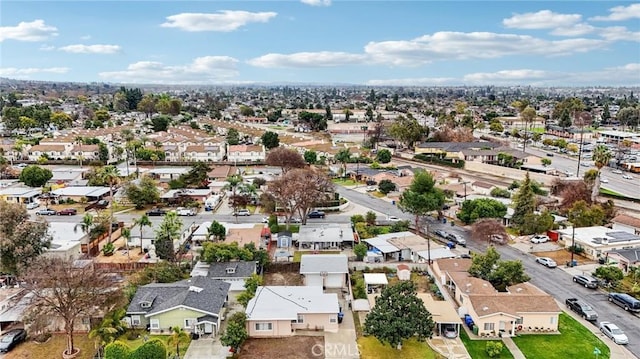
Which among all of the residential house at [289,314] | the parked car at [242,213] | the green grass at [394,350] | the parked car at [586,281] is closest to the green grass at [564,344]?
the green grass at [394,350]

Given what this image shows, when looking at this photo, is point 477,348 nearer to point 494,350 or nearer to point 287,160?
point 494,350

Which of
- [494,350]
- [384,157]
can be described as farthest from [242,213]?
[384,157]

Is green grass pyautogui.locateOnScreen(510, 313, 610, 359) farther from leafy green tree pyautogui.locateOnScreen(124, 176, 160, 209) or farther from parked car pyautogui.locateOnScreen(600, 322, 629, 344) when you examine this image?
leafy green tree pyautogui.locateOnScreen(124, 176, 160, 209)

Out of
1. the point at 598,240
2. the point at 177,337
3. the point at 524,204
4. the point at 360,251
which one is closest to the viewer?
the point at 177,337

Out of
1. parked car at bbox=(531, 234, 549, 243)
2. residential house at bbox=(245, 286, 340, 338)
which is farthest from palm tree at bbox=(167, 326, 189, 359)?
parked car at bbox=(531, 234, 549, 243)

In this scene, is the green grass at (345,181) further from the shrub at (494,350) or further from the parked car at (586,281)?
the shrub at (494,350)

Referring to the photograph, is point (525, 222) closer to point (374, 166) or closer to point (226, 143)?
point (374, 166)
